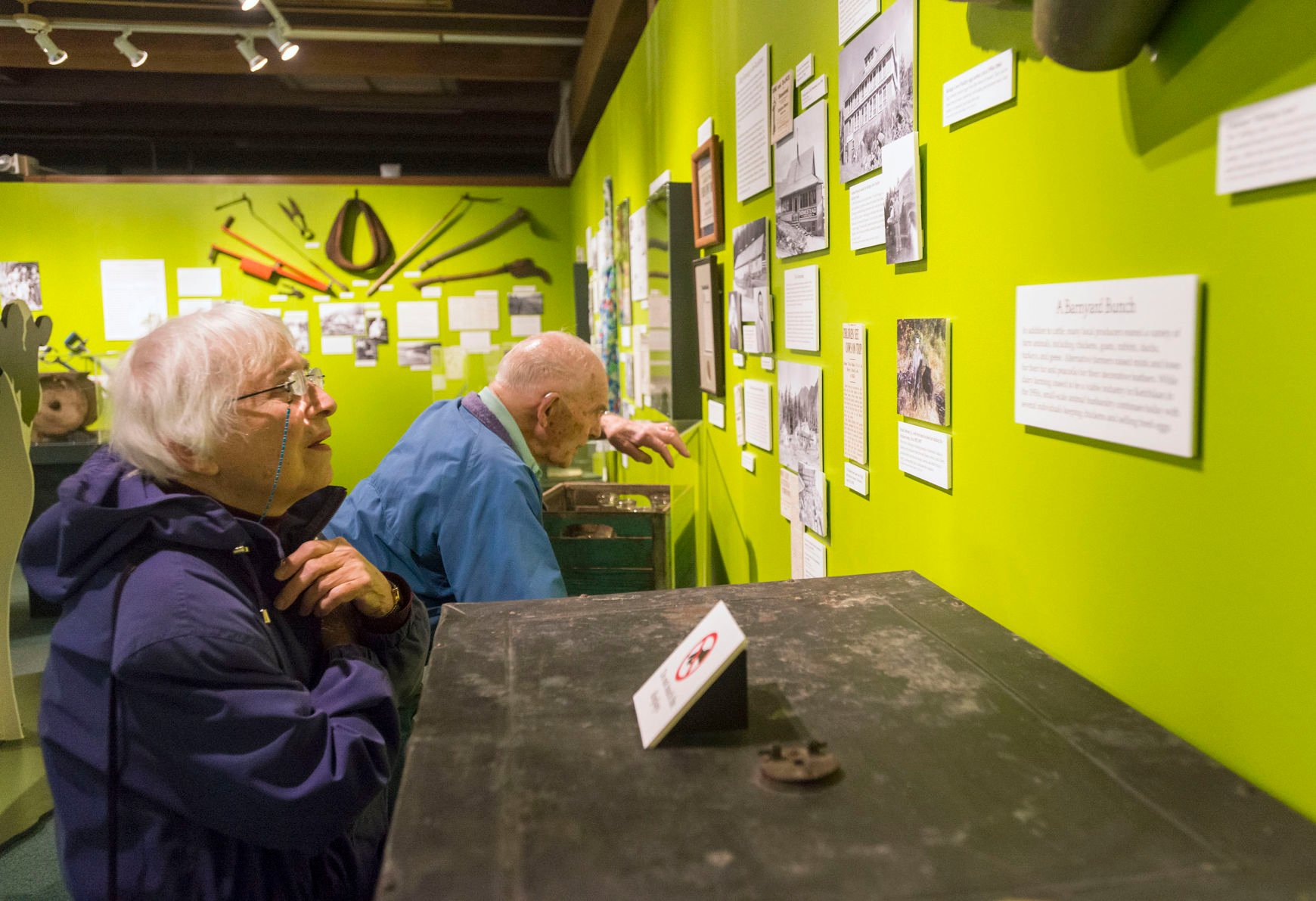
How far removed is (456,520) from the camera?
2.01 metres

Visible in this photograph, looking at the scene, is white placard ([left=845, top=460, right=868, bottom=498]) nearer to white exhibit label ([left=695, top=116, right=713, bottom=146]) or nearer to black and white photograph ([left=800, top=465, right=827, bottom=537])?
black and white photograph ([left=800, top=465, right=827, bottom=537])

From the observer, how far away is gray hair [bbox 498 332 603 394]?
7.74 ft

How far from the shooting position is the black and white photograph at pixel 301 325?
7.75 metres

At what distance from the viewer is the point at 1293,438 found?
2.61 feet

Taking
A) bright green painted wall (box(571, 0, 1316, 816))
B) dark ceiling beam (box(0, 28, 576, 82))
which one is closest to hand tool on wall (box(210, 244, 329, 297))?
dark ceiling beam (box(0, 28, 576, 82))

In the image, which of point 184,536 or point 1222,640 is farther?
point 184,536

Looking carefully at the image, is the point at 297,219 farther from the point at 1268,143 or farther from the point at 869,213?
the point at 1268,143

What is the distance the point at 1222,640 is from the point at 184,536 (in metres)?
1.18

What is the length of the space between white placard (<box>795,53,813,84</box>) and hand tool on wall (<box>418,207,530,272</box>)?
6096 millimetres

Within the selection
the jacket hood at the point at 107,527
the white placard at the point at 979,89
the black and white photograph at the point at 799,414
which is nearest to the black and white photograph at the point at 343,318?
the black and white photograph at the point at 799,414

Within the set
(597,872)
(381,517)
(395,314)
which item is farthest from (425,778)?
(395,314)

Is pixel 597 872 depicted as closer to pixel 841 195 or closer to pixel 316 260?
pixel 841 195

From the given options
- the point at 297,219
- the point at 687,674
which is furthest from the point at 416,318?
the point at 687,674

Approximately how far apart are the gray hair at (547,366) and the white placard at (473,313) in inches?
224
